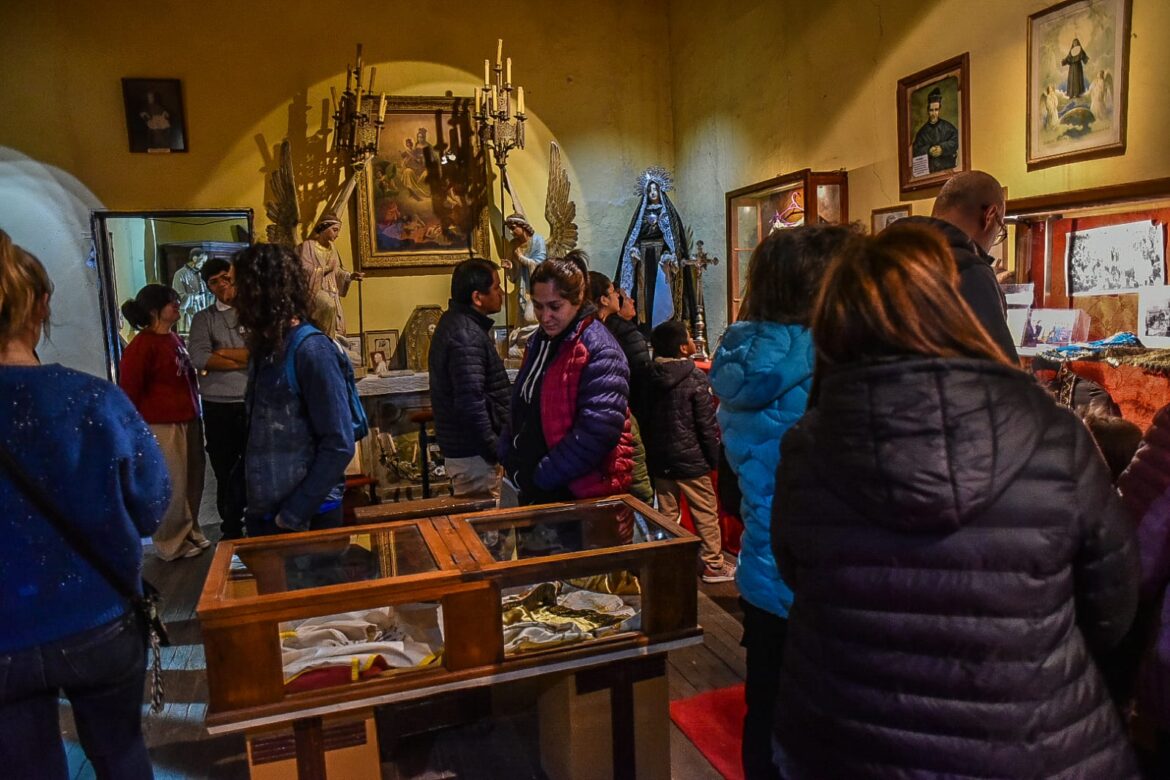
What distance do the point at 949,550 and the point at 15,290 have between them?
5.65ft

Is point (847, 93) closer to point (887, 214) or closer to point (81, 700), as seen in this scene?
point (887, 214)

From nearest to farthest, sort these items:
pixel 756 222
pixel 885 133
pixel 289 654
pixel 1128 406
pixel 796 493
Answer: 1. pixel 796 493
2. pixel 289 654
3. pixel 1128 406
4. pixel 885 133
5. pixel 756 222

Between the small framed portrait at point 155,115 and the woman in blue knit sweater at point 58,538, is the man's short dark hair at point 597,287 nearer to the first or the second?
the woman in blue knit sweater at point 58,538

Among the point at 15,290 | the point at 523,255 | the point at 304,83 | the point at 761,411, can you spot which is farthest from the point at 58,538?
the point at 304,83

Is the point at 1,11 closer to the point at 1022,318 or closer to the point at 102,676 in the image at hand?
the point at 102,676

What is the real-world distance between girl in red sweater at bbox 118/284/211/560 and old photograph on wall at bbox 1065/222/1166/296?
14.1 ft

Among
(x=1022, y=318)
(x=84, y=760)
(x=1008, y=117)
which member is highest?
(x=1008, y=117)

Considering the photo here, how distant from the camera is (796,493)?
4.09 ft

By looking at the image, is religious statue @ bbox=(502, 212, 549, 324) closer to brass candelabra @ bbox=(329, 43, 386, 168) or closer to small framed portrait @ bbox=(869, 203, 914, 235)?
brass candelabra @ bbox=(329, 43, 386, 168)

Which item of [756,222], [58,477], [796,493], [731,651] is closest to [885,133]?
[756,222]

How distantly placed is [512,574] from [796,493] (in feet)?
2.89

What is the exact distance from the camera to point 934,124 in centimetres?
417

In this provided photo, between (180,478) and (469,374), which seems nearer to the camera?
(469,374)

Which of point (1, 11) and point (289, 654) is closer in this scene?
point (289, 654)
